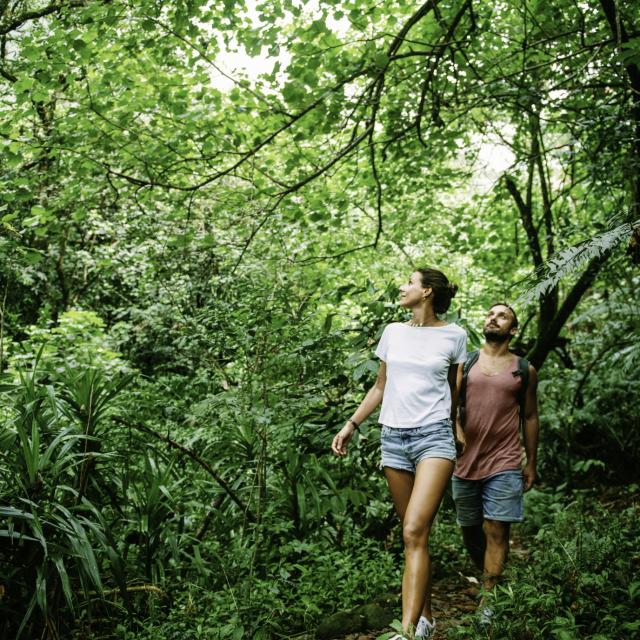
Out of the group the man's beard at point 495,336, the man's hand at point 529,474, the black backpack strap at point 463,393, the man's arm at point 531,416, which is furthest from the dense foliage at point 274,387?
the man's arm at point 531,416

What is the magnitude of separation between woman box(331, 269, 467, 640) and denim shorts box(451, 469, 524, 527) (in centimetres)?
64

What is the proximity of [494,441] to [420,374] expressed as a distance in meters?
0.93

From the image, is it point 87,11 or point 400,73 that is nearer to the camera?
point 87,11

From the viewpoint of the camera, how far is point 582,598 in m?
3.09

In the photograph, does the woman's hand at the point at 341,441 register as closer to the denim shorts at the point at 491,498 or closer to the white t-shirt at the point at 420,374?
the white t-shirt at the point at 420,374

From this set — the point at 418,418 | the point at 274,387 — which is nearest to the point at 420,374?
the point at 418,418

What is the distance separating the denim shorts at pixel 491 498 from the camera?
370 centimetres

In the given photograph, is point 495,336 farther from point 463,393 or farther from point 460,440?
point 460,440

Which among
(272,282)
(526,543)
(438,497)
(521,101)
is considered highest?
(521,101)

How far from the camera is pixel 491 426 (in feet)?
12.6

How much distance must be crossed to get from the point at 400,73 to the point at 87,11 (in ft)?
10.5

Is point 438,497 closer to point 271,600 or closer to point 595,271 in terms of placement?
point 271,600

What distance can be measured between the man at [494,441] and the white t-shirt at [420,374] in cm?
44

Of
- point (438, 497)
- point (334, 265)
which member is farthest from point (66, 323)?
point (438, 497)
